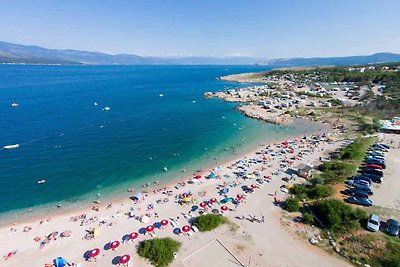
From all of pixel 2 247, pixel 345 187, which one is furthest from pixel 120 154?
pixel 345 187

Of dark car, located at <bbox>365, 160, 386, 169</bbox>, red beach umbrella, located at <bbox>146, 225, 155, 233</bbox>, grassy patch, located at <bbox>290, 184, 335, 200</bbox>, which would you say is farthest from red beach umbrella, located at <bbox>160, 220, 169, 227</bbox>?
dark car, located at <bbox>365, 160, 386, 169</bbox>

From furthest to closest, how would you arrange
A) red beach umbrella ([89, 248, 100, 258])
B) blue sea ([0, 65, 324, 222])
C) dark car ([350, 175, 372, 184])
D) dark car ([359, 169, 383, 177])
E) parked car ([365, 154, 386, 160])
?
parked car ([365, 154, 386, 160]), blue sea ([0, 65, 324, 222]), dark car ([359, 169, 383, 177]), dark car ([350, 175, 372, 184]), red beach umbrella ([89, 248, 100, 258])

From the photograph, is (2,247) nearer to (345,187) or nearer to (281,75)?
(345,187)

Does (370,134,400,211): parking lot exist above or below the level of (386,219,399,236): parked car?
below

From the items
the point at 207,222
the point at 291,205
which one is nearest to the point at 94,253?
the point at 207,222

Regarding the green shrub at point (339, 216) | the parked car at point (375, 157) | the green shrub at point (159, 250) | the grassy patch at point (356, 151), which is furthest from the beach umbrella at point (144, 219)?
the parked car at point (375, 157)

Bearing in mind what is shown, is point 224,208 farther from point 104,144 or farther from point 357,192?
point 104,144

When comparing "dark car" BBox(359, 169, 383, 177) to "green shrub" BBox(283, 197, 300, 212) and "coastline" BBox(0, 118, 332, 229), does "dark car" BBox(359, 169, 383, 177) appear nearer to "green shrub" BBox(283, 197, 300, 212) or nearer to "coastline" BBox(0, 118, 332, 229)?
"green shrub" BBox(283, 197, 300, 212)
